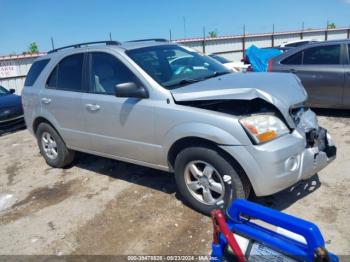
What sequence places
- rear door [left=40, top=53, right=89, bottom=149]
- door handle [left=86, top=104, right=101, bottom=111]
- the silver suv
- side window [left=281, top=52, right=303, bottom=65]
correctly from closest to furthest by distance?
the silver suv, door handle [left=86, top=104, right=101, bottom=111], rear door [left=40, top=53, right=89, bottom=149], side window [left=281, top=52, right=303, bottom=65]

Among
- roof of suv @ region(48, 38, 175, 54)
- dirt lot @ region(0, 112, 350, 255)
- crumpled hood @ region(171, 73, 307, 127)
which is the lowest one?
dirt lot @ region(0, 112, 350, 255)

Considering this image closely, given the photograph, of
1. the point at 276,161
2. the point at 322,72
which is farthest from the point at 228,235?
the point at 322,72

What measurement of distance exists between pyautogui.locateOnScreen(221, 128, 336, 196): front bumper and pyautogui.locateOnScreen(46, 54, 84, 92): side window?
2461 mm

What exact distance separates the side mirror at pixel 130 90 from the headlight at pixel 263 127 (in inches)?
46.9

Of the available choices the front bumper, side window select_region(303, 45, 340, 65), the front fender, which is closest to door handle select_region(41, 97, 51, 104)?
the front fender

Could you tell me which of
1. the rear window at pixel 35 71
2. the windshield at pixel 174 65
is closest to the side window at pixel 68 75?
the rear window at pixel 35 71

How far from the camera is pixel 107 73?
4488 millimetres

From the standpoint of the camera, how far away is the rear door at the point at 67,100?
484 centimetres

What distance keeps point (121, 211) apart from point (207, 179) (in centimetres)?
Result: 115

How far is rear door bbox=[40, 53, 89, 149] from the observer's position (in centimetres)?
484

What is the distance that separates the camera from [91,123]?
4664 millimetres

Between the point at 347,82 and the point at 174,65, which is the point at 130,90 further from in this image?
the point at 347,82

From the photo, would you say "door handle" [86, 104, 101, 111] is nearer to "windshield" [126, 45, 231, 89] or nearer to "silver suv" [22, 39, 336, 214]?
"silver suv" [22, 39, 336, 214]

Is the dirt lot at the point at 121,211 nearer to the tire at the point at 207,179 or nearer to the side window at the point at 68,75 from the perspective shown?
the tire at the point at 207,179
